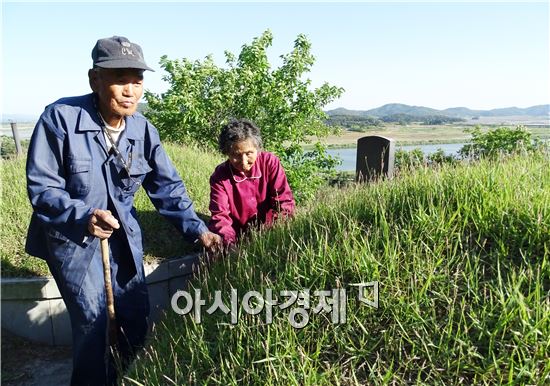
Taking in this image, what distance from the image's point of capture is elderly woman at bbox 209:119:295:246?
377 centimetres

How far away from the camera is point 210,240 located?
3.47 meters

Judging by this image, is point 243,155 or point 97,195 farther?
point 243,155

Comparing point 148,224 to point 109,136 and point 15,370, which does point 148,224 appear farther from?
point 109,136

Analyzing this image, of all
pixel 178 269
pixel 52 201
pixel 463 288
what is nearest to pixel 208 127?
pixel 178 269

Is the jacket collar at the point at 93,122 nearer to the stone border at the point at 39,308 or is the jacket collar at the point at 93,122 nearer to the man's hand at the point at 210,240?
the man's hand at the point at 210,240

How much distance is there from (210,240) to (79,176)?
1.03m

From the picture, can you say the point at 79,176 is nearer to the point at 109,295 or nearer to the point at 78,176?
the point at 78,176

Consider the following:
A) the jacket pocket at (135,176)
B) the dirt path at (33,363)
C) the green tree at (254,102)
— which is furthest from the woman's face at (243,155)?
the green tree at (254,102)

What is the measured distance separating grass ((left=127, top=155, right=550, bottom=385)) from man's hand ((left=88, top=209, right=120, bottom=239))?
714 millimetres

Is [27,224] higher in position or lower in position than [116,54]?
lower

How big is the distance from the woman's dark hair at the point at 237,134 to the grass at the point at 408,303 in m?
1.07

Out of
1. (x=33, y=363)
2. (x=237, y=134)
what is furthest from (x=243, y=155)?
(x=33, y=363)

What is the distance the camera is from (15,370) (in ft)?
13.1

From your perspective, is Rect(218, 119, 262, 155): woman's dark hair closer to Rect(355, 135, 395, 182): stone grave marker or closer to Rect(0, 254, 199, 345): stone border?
Rect(0, 254, 199, 345): stone border
